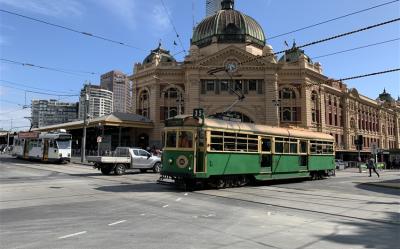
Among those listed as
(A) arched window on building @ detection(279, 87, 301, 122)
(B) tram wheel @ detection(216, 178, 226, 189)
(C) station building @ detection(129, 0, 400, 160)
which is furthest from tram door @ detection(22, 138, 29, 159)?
(A) arched window on building @ detection(279, 87, 301, 122)

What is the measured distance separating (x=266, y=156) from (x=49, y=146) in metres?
23.2

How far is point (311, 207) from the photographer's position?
520 inches

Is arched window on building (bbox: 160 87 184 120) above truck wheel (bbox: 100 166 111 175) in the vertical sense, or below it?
above

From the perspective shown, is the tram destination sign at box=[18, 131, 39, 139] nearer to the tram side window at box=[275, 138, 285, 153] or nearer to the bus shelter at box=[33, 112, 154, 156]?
the bus shelter at box=[33, 112, 154, 156]

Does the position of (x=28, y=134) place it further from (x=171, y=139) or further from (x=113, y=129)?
(x=171, y=139)

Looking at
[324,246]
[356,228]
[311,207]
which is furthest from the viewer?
[311,207]

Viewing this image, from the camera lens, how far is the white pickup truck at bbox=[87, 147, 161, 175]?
2513 centimetres

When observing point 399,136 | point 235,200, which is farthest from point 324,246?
point 399,136

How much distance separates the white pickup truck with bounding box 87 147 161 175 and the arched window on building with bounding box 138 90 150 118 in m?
33.4

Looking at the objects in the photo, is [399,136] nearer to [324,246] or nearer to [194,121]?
[194,121]

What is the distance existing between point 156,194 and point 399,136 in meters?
95.4

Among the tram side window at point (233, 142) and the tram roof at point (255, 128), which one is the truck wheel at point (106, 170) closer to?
the tram roof at point (255, 128)

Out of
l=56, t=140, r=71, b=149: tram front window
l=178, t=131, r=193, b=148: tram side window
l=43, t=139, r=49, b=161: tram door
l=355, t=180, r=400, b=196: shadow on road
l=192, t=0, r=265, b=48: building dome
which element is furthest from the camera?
l=192, t=0, r=265, b=48: building dome

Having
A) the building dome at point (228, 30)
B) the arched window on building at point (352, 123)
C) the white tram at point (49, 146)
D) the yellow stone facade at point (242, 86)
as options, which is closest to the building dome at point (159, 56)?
the yellow stone facade at point (242, 86)
